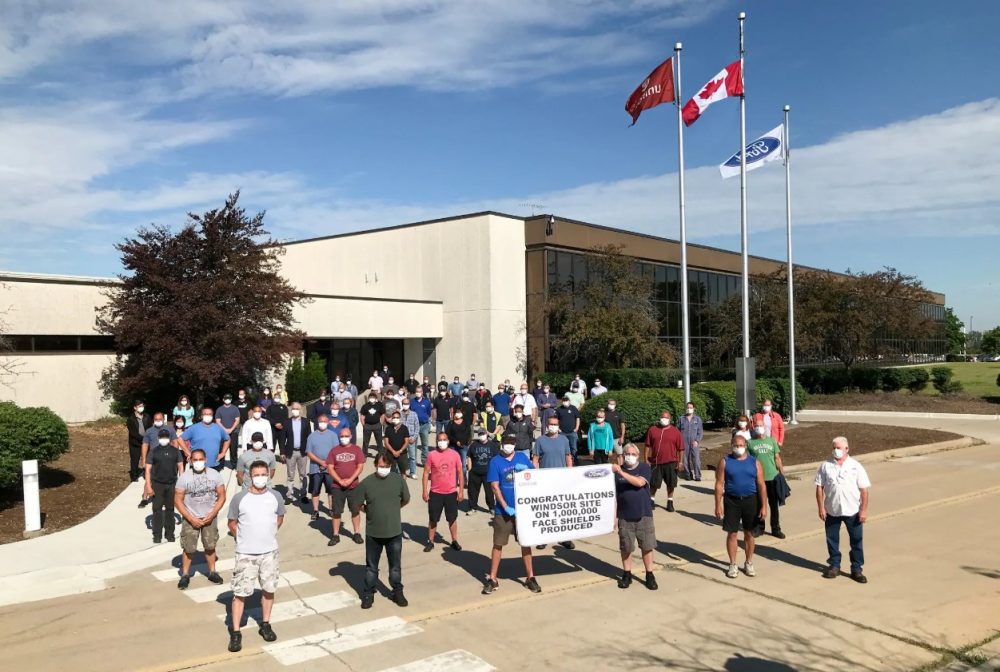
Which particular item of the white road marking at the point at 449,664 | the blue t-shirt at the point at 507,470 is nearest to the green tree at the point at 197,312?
the blue t-shirt at the point at 507,470

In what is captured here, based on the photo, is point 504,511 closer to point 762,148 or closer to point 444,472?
point 444,472

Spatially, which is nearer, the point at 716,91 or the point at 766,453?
the point at 766,453

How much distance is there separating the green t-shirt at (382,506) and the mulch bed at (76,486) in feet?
21.4

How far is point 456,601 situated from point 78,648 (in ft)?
12.3

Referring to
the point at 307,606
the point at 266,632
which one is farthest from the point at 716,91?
the point at 266,632

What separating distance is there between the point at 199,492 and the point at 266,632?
2.65m

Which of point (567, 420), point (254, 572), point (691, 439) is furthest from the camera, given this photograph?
point (567, 420)

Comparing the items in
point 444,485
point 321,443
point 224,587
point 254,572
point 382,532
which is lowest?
point 224,587

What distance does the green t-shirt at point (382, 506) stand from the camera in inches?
342

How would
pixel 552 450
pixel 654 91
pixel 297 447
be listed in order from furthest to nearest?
pixel 654 91 < pixel 297 447 < pixel 552 450

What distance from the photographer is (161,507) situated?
11.8 m

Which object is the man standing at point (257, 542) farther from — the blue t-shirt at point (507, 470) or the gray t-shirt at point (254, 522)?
the blue t-shirt at point (507, 470)

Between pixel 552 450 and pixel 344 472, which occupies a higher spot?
pixel 552 450

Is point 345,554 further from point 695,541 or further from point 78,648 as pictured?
point 695,541
